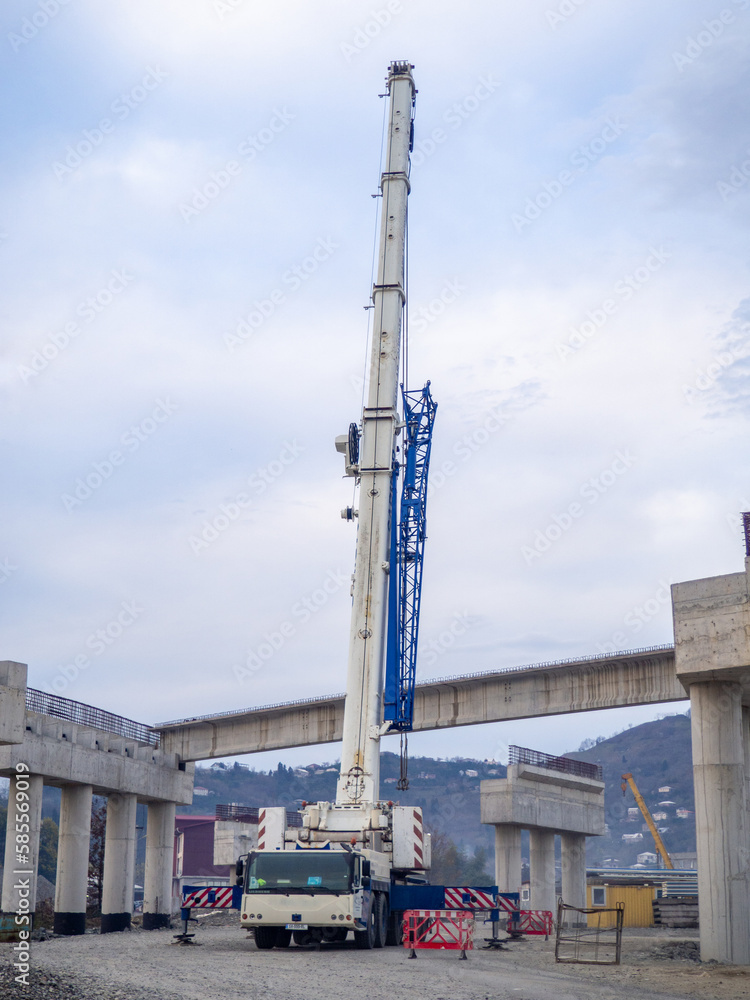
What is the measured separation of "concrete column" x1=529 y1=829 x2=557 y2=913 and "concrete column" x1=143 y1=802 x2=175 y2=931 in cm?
1831

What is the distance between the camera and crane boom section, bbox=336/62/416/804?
28.8 meters

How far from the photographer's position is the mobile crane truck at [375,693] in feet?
82.2

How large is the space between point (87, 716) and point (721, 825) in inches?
1020

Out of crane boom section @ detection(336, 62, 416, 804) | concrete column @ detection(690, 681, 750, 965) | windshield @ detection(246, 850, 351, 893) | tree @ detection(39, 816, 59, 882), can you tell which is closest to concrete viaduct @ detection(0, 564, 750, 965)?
concrete column @ detection(690, 681, 750, 965)

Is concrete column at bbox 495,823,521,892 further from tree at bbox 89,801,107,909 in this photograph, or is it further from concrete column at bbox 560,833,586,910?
tree at bbox 89,801,107,909

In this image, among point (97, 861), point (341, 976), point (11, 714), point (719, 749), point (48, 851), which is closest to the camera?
point (341, 976)

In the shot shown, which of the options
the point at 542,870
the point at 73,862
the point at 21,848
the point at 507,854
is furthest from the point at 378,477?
the point at 542,870

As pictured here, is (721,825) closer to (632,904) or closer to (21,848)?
(21,848)

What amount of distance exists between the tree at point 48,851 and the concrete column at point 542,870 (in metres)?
69.4

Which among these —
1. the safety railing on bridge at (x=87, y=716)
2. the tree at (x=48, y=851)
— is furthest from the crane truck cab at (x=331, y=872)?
the tree at (x=48, y=851)

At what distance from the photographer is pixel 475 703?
146 feet

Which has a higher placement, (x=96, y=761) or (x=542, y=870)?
(x=96, y=761)

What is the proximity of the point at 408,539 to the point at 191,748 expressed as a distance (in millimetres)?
21462

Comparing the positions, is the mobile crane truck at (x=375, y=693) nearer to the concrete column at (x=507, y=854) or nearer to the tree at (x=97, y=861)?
the concrete column at (x=507, y=854)
